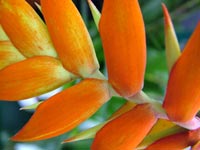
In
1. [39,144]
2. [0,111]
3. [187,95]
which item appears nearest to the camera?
[187,95]

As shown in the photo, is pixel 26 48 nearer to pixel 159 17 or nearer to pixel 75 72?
pixel 75 72

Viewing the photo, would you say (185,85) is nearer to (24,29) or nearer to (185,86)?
(185,86)

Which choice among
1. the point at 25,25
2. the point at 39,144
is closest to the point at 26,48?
the point at 25,25

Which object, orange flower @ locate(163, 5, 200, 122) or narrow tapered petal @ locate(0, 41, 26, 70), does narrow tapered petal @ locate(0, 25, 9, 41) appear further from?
orange flower @ locate(163, 5, 200, 122)

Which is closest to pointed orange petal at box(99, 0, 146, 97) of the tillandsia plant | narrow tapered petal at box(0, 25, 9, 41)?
the tillandsia plant

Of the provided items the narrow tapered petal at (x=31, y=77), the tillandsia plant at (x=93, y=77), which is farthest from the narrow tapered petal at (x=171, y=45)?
the narrow tapered petal at (x=31, y=77)

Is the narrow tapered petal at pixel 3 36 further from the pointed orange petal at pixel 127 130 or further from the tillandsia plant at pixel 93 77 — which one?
the pointed orange petal at pixel 127 130
